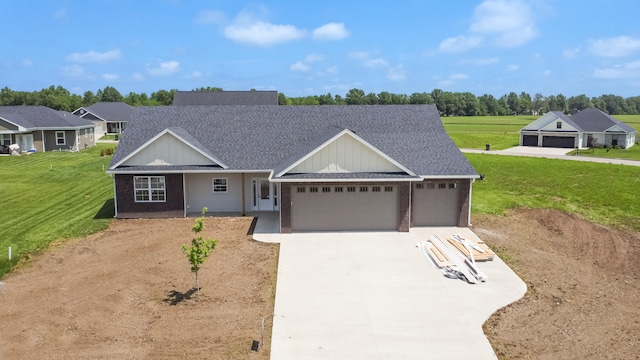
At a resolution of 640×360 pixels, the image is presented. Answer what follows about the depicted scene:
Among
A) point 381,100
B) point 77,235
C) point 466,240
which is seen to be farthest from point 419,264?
point 381,100

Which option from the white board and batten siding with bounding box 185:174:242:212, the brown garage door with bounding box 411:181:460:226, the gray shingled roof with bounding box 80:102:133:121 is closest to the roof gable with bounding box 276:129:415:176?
the brown garage door with bounding box 411:181:460:226

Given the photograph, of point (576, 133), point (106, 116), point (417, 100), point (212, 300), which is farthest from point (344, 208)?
point (417, 100)

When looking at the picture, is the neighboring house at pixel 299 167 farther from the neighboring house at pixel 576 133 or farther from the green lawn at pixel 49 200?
the neighboring house at pixel 576 133

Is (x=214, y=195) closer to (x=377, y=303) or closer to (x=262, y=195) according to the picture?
(x=262, y=195)

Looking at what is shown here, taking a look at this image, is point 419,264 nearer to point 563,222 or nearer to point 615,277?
point 615,277

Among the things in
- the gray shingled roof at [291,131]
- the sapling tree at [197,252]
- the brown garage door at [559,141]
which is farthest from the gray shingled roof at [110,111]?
the sapling tree at [197,252]

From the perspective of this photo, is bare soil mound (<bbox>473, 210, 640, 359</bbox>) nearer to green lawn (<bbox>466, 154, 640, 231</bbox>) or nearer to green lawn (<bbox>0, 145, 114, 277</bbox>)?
green lawn (<bbox>466, 154, 640, 231</bbox>)
